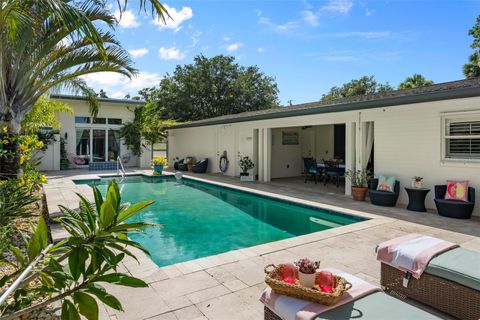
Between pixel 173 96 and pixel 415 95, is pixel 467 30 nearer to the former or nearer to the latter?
pixel 415 95

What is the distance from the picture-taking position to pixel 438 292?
305 cm

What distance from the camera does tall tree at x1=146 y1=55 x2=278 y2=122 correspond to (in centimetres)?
2909

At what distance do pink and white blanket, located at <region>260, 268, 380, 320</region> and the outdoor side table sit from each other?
620 centimetres

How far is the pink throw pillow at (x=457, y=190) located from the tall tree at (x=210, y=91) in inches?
940

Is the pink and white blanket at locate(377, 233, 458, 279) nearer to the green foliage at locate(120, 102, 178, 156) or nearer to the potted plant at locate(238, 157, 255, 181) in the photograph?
the potted plant at locate(238, 157, 255, 181)

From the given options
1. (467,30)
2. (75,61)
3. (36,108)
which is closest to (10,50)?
(75,61)

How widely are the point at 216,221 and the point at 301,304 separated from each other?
19.4 feet

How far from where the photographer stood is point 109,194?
1914 millimetres

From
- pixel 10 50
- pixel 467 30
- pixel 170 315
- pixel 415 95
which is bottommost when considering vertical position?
pixel 170 315

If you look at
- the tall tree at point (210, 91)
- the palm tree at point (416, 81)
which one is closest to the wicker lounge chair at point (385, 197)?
the palm tree at point (416, 81)

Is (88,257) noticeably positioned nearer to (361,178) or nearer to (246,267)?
(246,267)

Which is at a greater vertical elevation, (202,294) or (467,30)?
(467,30)

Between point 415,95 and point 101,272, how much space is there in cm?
797

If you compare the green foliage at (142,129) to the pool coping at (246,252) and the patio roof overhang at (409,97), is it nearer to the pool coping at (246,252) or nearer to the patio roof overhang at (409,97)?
the patio roof overhang at (409,97)
